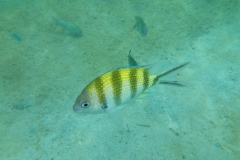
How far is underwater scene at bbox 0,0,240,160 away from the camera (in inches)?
104

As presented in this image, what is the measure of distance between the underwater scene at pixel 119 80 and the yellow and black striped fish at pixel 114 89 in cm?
1

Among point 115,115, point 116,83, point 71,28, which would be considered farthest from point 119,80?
point 71,28

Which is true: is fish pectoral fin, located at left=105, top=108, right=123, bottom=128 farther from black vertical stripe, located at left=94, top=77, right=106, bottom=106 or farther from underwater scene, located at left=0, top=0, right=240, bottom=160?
black vertical stripe, located at left=94, top=77, right=106, bottom=106

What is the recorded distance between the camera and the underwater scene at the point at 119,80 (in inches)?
104

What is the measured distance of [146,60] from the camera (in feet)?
14.4

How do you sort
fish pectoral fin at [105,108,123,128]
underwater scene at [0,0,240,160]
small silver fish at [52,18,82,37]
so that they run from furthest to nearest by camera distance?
small silver fish at [52,18,82,37] < underwater scene at [0,0,240,160] < fish pectoral fin at [105,108,123,128]

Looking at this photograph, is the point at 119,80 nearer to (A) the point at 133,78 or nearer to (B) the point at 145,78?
(A) the point at 133,78

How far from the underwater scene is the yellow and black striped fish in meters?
0.01

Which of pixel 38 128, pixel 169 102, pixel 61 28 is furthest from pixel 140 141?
pixel 61 28

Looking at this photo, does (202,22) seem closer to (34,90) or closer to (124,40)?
(124,40)

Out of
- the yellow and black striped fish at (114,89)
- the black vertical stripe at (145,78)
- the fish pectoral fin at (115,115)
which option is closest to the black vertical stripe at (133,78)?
the yellow and black striped fish at (114,89)

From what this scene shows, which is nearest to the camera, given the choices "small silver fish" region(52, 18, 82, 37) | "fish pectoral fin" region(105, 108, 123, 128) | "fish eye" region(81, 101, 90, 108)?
"fish eye" region(81, 101, 90, 108)

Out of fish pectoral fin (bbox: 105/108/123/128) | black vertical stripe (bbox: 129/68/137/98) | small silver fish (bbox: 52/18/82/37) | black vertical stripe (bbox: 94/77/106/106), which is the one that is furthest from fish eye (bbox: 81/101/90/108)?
small silver fish (bbox: 52/18/82/37)

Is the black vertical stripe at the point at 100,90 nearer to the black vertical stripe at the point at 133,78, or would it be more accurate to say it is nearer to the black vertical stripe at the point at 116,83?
the black vertical stripe at the point at 116,83
